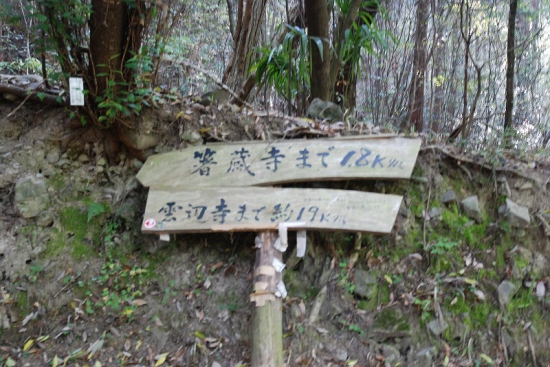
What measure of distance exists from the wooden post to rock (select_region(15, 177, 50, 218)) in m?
1.84

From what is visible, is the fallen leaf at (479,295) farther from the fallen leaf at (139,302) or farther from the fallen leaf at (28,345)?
the fallen leaf at (28,345)

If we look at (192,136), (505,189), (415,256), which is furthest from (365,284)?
(192,136)

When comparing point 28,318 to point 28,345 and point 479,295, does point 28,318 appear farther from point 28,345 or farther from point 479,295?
point 479,295

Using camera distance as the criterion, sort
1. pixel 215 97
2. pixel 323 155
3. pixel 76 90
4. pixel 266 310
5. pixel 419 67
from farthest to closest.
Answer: pixel 419 67 < pixel 215 97 < pixel 323 155 < pixel 76 90 < pixel 266 310

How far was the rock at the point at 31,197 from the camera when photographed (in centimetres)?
328

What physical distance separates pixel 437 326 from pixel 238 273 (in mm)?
1519

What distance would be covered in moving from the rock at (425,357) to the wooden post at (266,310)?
0.96 metres

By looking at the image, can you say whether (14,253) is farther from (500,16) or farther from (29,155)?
(500,16)

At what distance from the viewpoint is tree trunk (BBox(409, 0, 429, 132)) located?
5.97 m

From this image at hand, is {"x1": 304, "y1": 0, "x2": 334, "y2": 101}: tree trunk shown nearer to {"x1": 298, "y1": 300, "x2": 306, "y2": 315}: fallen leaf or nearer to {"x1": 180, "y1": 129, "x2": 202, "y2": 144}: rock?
{"x1": 180, "y1": 129, "x2": 202, "y2": 144}: rock

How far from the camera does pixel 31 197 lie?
131 inches

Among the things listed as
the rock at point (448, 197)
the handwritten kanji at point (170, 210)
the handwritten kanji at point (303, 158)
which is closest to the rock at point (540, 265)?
the rock at point (448, 197)

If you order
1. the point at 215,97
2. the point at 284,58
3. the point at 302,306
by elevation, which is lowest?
the point at 302,306

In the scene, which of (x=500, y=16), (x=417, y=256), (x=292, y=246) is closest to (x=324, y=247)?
(x=292, y=246)
